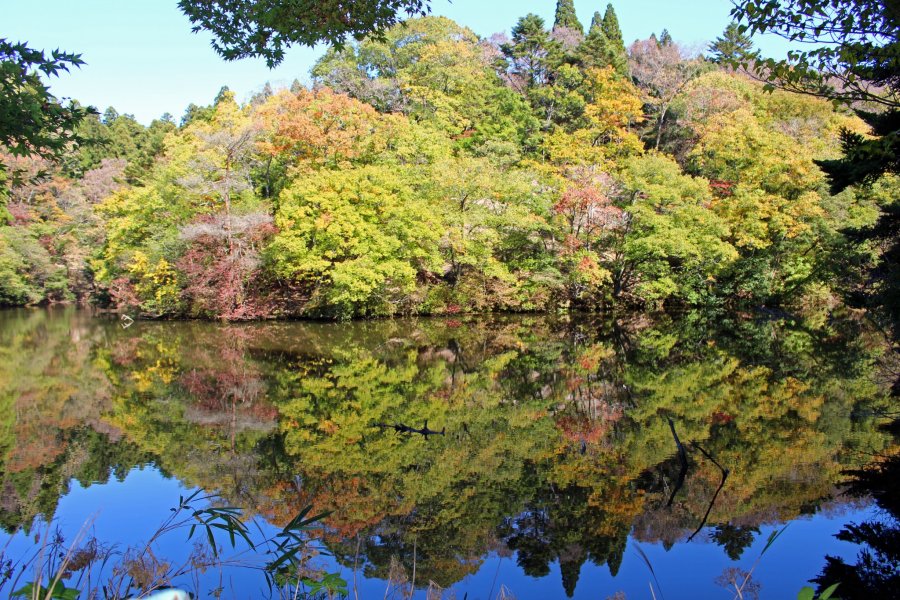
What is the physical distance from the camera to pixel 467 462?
7770 millimetres

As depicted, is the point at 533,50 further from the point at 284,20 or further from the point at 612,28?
the point at 284,20

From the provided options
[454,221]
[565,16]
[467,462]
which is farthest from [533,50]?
[467,462]

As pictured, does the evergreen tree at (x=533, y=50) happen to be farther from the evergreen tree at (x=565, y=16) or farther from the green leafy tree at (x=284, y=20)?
the green leafy tree at (x=284, y=20)

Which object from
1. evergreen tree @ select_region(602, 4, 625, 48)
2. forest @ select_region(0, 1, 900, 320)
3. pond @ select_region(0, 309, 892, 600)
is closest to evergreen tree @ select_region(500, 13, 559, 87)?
evergreen tree @ select_region(602, 4, 625, 48)

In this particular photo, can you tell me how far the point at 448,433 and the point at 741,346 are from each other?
36.5 ft

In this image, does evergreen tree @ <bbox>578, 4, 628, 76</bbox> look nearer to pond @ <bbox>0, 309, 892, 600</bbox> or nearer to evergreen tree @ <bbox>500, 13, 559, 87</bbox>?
evergreen tree @ <bbox>500, 13, 559, 87</bbox>

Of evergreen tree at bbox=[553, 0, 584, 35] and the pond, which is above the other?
evergreen tree at bbox=[553, 0, 584, 35]

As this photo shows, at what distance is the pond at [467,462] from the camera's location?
5.43 metres

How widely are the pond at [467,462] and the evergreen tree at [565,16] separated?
39.0 meters

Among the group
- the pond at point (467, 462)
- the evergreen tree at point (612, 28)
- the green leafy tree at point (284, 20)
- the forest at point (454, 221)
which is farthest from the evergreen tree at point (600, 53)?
the green leafy tree at point (284, 20)

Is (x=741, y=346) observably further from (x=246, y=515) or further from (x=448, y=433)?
(x=246, y=515)

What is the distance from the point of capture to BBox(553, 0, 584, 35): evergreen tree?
158 feet

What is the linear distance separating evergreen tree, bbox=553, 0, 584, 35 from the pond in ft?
128

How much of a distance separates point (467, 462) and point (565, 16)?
4811 cm
